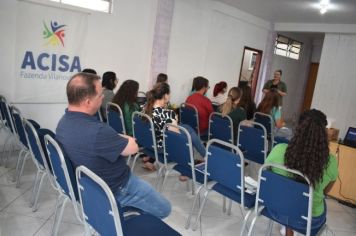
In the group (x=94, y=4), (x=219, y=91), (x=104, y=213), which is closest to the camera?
(x=104, y=213)

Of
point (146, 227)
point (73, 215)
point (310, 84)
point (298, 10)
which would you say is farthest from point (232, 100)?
point (310, 84)

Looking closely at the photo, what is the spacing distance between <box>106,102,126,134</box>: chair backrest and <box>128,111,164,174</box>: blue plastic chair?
242mm

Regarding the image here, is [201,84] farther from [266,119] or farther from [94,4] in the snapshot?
[94,4]

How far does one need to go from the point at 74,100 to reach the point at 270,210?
1.35m

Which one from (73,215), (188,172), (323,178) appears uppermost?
(323,178)

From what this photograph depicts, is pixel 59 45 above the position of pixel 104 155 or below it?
above

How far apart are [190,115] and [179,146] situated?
1.70 meters

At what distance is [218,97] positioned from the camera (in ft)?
19.0

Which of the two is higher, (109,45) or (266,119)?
(109,45)

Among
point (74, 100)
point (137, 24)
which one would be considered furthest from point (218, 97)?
point (74, 100)

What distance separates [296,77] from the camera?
31.4 feet

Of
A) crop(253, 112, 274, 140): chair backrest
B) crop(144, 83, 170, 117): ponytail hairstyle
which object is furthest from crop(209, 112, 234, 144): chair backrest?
crop(144, 83, 170, 117): ponytail hairstyle

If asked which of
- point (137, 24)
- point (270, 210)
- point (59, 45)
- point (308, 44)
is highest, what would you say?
point (308, 44)

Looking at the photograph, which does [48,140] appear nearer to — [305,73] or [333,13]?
[333,13]
